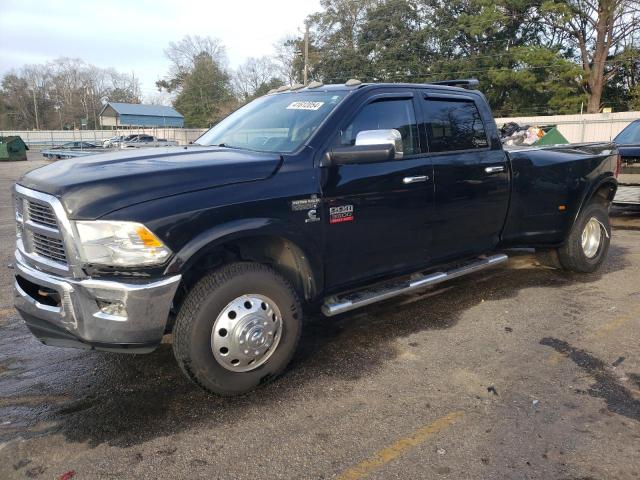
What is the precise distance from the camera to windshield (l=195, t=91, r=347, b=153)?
12.4 feet

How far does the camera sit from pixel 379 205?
386 centimetres

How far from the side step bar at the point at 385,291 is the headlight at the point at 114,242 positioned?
1428 millimetres

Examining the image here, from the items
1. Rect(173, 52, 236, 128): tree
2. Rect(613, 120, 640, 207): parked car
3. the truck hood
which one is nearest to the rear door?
the truck hood

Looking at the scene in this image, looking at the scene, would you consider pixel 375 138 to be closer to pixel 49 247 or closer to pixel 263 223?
pixel 263 223

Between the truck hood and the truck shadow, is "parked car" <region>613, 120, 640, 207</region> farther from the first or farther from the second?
the truck hood

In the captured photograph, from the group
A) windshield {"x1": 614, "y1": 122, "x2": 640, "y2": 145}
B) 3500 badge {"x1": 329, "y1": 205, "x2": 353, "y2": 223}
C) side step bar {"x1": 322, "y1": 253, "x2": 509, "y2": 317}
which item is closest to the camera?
3500 badge {"x1": 329, "y1": 205, "x2": 353, "y2": 223}

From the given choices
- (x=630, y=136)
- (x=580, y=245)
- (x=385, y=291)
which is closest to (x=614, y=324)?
(x=580, y=245)

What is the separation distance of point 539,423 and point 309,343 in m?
1.79

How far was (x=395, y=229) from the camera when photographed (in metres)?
4.02

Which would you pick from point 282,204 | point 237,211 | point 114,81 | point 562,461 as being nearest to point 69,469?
point 237,211

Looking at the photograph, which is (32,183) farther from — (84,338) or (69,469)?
(69,469)

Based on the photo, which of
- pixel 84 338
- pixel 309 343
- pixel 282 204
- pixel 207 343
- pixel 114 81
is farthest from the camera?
pixel 114 81

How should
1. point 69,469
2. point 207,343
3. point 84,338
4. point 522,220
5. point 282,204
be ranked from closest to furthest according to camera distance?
point 69,469
point 84,338
point 207,343
point 282,204
point 522,220

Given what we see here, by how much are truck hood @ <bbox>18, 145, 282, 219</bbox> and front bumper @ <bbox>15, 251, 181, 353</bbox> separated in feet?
1.34
